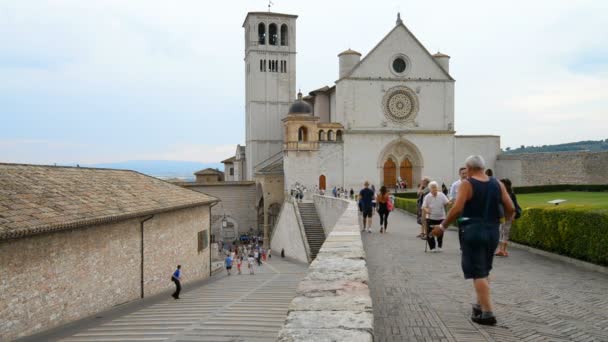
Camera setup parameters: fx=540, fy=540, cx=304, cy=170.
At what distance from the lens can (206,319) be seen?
13.5 meters

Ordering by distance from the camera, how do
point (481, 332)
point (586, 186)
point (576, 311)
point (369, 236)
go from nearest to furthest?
1. point (481, 332)
2. point (576, 311)
3. point (369, 236)
4. point (586, 186)

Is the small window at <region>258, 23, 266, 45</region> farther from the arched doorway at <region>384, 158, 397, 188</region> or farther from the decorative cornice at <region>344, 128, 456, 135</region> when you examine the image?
the arched doorway at <region>384, 158, 397, 188</region>

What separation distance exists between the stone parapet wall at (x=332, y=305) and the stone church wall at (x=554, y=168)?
44.6 meters

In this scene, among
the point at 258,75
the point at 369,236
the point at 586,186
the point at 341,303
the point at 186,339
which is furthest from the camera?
the point at 258,75

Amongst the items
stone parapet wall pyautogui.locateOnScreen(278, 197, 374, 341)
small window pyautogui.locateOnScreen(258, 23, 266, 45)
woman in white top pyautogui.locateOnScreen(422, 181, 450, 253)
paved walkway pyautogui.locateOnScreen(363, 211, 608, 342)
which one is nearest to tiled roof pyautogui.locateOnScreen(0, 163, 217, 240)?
paved walkway pyautogui.locateOnScreen(363, 211, 608, 342)

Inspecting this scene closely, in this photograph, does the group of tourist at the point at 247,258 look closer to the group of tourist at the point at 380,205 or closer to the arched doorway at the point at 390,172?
the group of tourist at the point at 380,205

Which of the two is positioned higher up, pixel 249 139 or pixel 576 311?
pixel 249 139

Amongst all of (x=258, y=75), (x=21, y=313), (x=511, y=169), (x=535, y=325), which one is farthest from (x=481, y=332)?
(x=258, y=75)

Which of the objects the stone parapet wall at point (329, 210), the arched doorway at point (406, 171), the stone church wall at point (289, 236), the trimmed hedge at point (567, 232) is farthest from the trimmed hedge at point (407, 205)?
the arched doorway at point (406, 171)

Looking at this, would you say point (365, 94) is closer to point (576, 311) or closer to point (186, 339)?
point (186, 339)

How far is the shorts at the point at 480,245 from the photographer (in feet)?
19.1

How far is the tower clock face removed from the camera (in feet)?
158

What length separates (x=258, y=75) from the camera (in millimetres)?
59406

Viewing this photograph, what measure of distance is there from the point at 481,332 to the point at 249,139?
56109 mm
